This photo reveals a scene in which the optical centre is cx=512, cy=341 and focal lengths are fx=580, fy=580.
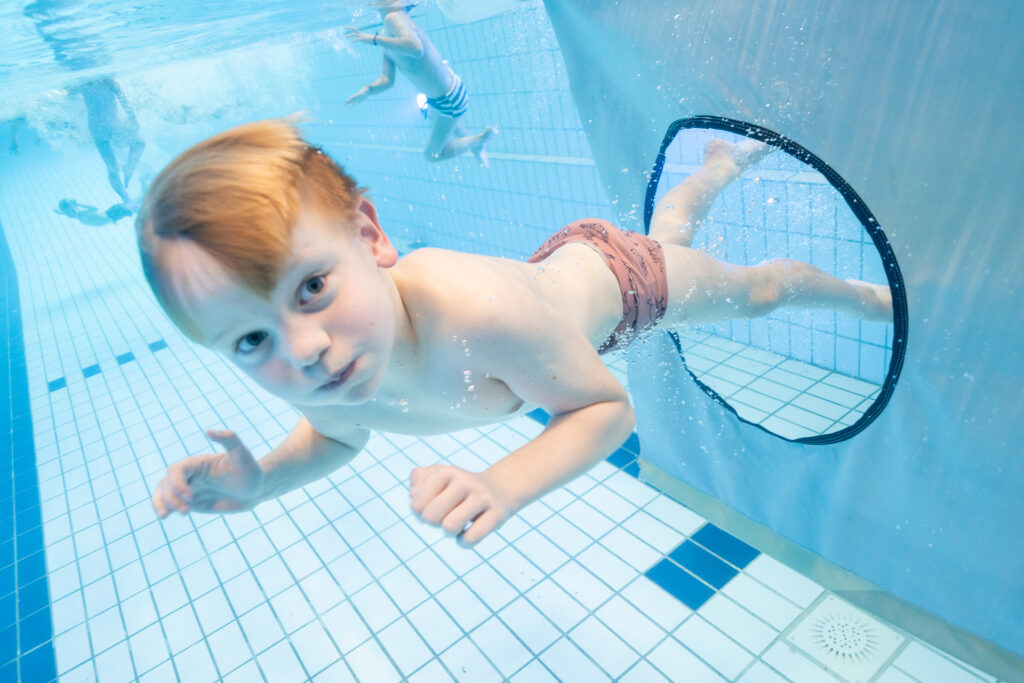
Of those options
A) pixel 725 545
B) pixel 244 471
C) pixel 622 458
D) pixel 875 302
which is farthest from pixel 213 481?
pixel 622 458

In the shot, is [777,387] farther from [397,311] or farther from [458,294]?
[397,311]

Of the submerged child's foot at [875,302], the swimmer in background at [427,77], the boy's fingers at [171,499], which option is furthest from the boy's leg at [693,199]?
the swimmer in background at [427,77]

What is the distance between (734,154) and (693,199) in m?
0.20

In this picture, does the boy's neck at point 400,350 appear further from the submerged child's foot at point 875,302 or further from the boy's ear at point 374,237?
the submerged child's foot at point 875,302

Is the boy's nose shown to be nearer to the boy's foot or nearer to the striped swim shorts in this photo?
the striped swim shorts

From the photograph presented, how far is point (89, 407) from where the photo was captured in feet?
15.7

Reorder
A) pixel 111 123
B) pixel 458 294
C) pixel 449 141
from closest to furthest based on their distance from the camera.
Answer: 1. pixel 458 294
2. pixel 449 141
3. pixel 111 123

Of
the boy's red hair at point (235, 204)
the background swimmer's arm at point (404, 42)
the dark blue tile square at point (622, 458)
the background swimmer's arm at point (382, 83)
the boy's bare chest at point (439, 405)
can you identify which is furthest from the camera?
the background swimmer's arm at point (382, 83)

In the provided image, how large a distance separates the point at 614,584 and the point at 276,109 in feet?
54.4

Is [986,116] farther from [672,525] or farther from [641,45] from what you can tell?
[672,525]

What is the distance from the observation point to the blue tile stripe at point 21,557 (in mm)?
2572

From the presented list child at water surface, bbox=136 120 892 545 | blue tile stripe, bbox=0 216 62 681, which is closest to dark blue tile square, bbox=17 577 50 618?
blue tile stripe, bbox=0 216 62 681

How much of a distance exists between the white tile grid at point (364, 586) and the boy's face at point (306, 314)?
5.40 feet

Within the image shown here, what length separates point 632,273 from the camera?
1730 mm
